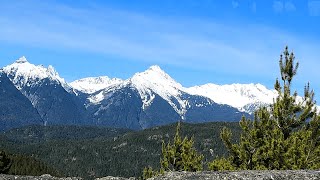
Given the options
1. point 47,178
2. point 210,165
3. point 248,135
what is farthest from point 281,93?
point 47,178

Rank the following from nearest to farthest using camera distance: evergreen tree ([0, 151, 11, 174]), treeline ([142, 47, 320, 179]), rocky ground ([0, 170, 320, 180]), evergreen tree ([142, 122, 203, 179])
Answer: rocky ground ([0, 170, 320, 180]), treeline ([142, 47, 320, 179]), evergreen tree ([142, 122, 203, 179]), evergreen tree ([0, 151, 11, 174])

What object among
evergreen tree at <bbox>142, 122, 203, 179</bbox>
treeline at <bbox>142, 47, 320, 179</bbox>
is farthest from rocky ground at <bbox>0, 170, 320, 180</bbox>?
evergreen tree at <bbox>142, 122, 203, 179</bbox>

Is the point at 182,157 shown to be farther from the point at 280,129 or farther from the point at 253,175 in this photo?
the point at 253,175

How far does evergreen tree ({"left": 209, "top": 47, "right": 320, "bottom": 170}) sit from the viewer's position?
4831 cm

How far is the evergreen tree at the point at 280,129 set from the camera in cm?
4831

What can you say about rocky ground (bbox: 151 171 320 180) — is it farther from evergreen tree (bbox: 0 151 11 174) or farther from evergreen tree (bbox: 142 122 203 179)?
evergreen tree (bbox: 0 151 11 174)

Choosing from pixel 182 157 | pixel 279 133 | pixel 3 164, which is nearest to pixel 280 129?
pixel 279 133

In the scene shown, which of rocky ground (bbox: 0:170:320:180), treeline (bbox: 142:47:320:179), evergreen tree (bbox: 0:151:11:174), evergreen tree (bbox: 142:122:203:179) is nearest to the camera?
rocky ground (bbox: 0:170:320:180)

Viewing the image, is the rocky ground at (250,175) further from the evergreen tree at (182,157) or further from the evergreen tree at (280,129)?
the evergreen tree at (182,157)

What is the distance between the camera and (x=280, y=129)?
5009 cm

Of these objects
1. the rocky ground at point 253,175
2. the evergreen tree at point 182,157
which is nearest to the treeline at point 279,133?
the evergreen tree at point 182,157

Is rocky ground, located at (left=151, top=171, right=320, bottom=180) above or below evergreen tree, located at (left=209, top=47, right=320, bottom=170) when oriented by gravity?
below

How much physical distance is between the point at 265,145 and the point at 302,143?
396 centimetres

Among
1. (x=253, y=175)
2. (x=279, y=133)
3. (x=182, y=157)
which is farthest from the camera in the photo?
(x=182, y=157)
